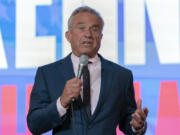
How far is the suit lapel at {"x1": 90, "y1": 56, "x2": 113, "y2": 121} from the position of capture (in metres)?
1.71

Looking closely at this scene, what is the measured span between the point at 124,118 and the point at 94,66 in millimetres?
318

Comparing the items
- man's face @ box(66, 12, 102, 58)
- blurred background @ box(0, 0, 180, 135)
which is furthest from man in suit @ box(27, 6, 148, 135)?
blurred background @ box(0, 0, 180, 135)

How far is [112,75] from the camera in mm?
1816

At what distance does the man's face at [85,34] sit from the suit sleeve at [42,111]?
A: 24 centimetres

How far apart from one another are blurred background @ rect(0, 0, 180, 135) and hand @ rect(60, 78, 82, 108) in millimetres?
1024

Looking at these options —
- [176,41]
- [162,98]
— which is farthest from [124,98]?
[176,41]

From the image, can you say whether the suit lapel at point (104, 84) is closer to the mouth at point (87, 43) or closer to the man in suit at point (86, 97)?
the man in suit at point (86, 97)

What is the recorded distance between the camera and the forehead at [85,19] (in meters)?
1.81

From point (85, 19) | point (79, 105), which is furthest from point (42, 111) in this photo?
point (85, 19)

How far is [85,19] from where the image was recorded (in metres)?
1.81

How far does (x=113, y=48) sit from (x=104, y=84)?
793 mm

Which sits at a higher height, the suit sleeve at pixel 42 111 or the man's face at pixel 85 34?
the man's face at pixel 85 34

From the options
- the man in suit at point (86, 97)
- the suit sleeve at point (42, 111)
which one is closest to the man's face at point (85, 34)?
the man in suit at point (86, 97)

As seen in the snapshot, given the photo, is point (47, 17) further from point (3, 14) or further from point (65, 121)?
point (65, 121)
